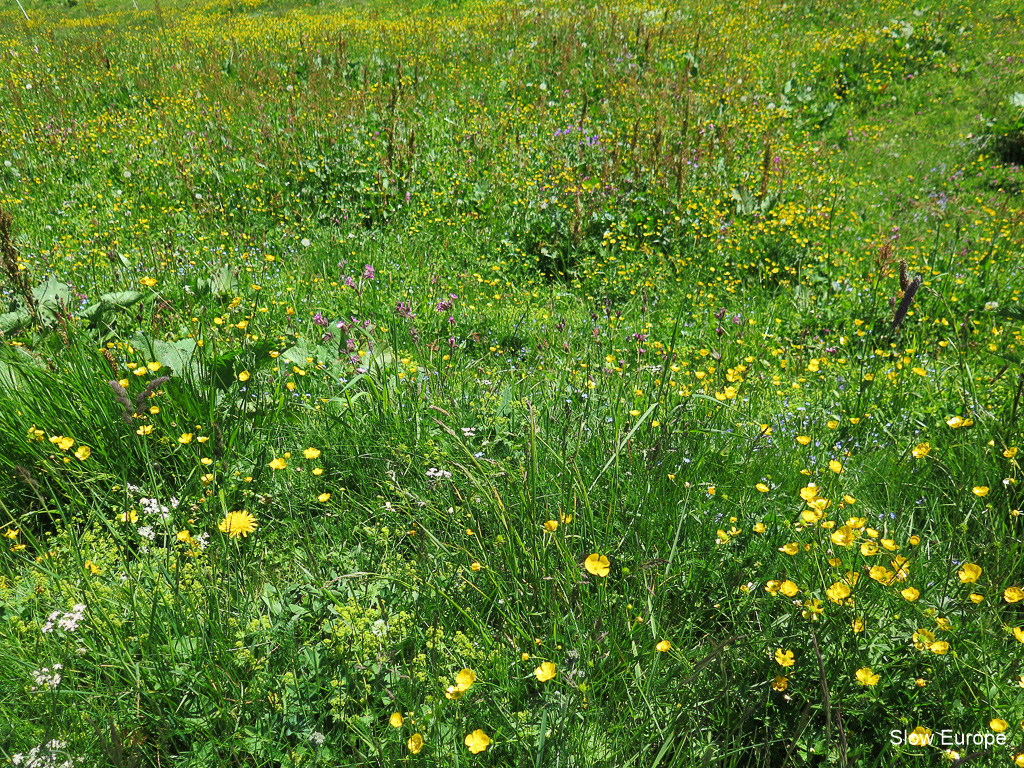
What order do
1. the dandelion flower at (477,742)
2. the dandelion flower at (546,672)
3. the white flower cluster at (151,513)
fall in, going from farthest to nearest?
the white flower cluster at (151,513) → the dandelion flower at (546,672) → the dandelion flower at (477,742)

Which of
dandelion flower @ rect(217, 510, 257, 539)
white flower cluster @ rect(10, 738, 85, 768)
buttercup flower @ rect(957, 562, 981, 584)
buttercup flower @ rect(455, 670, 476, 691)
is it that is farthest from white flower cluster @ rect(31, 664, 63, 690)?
buttercup flower @ rect(957, 562, 981, 584)

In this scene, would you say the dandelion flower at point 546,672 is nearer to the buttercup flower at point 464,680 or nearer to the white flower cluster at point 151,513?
the buttercup flower at point 464,680

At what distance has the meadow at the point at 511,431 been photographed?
165 centimetres

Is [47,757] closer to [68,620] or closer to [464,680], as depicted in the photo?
[68,620]

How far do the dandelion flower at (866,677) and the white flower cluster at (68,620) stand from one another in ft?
6.84

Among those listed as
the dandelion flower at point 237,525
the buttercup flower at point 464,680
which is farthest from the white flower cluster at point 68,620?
the buttercup flower at point 464,680

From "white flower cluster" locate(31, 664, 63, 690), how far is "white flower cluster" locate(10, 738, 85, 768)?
0.13 metres

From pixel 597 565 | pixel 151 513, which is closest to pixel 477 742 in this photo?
pixel 597 565

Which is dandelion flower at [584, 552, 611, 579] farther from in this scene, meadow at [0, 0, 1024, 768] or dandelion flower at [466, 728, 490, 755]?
dandelion flower at [466, 728, 490, 755]

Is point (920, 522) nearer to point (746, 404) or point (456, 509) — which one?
point (746, 404)

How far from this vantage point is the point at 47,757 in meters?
1.46

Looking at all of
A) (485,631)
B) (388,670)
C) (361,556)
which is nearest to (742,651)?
(485,631)

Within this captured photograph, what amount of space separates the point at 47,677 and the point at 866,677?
215 cm

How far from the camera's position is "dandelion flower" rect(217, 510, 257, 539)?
81.4 inches
